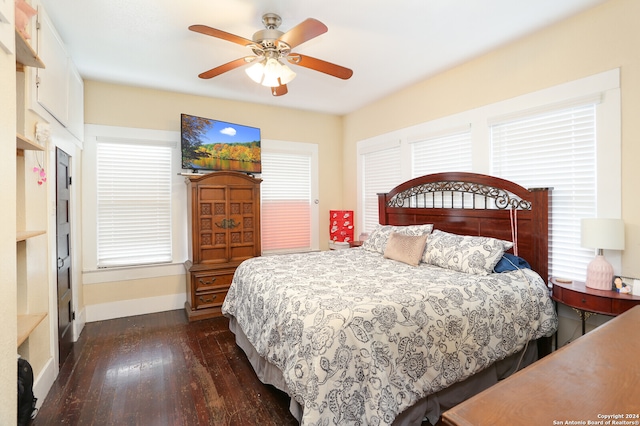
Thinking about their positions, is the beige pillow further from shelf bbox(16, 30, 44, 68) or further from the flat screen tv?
shelf bbox(16, 30, 44, 68)

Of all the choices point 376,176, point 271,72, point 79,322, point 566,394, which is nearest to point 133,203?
point 79,322

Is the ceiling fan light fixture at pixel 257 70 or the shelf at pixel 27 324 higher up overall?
the ceiling fan light fixture at pixel 257 70

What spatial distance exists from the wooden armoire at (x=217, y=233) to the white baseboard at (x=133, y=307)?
0.22 m

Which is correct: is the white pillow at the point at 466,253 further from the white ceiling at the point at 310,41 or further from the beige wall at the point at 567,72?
the white ceiling at the point at 310,41

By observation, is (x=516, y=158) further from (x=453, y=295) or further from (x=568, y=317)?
(x=453, y=295)

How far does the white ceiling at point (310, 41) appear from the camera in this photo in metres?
2.30

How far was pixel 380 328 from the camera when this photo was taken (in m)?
1.67

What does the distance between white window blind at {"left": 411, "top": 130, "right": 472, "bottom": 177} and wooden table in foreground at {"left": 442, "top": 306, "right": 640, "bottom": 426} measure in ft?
8.35

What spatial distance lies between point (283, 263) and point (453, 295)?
1554 millimetres

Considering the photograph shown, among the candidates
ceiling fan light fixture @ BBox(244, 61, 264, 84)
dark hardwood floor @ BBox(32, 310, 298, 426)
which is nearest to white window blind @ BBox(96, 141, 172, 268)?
dark hardwood floor @ BBox(32, 310, 298, 426)

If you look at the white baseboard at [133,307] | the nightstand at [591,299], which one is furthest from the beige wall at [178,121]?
the nightstand at [591,299]

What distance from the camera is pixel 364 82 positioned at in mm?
3766

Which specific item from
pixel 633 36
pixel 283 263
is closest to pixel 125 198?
pixel 283 263

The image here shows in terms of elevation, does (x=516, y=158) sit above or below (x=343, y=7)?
below
